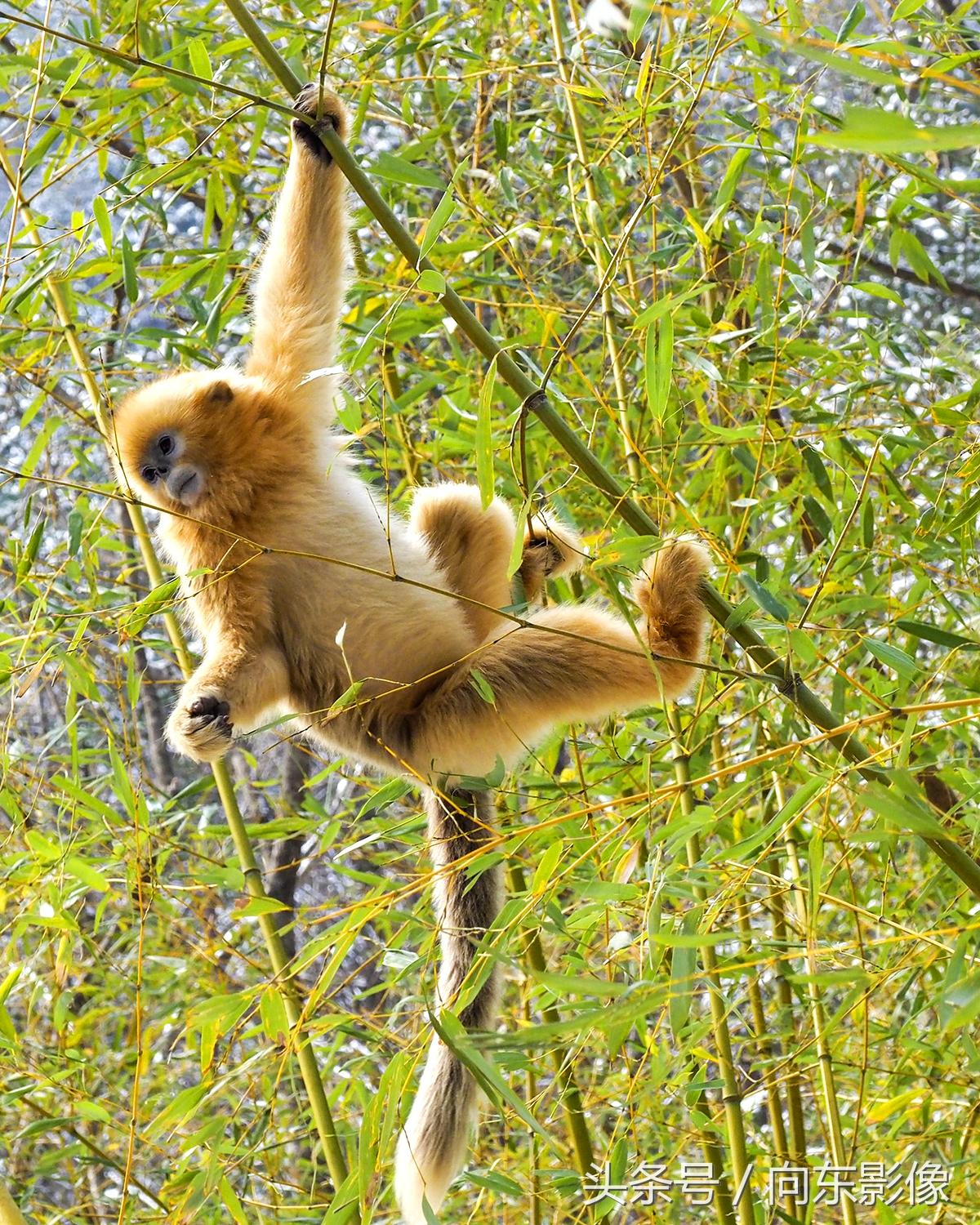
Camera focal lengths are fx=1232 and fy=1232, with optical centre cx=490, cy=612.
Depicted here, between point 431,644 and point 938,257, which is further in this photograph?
point 938,257

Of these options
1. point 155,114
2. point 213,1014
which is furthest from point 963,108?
point 213,1014

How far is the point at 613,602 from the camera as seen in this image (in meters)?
1.86

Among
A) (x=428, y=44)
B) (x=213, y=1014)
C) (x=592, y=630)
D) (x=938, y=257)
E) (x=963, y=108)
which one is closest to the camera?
(x=213, y=1014)

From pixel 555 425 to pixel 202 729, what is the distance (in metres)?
0.98

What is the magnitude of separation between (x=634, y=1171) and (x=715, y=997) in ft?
1.28

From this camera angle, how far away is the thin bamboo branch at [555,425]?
154 cm

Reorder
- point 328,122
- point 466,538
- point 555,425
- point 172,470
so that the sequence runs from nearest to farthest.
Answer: point 555,425, point 328,122, point 172,470, point 466,538

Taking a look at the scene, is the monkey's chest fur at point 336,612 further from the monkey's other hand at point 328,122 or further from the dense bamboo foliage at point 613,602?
the monkey's other hand at point 328,122

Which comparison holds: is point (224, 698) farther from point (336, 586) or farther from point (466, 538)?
point (466, 538)

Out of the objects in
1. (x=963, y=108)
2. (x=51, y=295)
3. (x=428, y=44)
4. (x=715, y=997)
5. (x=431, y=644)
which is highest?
(x=963, y=108)

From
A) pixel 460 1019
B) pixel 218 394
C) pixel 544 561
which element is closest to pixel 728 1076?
pixel 460 1019

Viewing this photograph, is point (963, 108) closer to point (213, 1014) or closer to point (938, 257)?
point (938, 257)

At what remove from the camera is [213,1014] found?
5.54 ft

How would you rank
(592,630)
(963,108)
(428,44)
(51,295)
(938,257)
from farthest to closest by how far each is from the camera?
(938,257), (963,108), (51,295), (428,44), (592,630)
